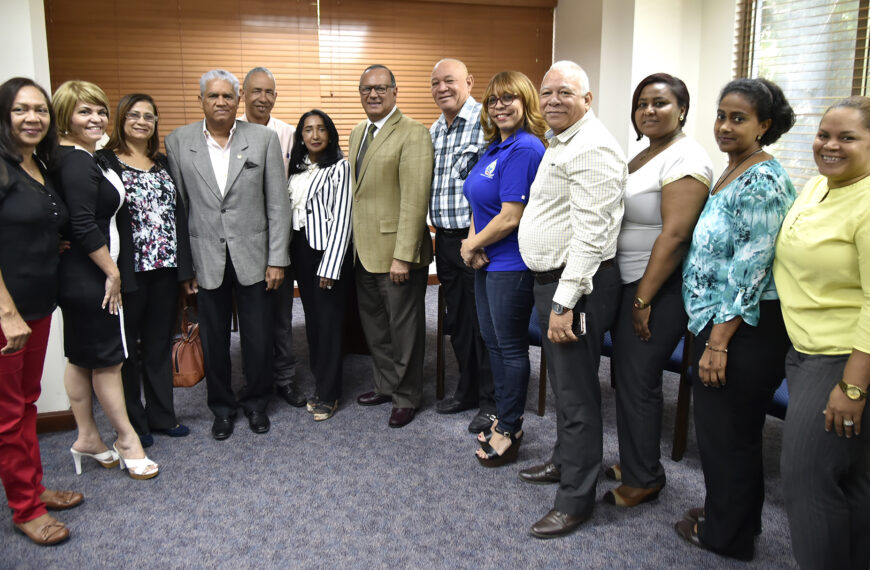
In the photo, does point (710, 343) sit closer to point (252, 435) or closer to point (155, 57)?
point (252, 435)

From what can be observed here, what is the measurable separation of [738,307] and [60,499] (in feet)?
7.55

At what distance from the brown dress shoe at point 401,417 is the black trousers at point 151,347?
967 millimetres

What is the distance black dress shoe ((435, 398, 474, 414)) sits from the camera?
3191mm

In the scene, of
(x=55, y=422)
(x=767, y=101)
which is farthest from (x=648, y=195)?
(x=55, y=422)

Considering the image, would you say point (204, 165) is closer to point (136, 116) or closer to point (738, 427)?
point (136, 116)

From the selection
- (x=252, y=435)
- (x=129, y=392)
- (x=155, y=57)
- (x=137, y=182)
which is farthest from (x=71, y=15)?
(x=252, y=435)

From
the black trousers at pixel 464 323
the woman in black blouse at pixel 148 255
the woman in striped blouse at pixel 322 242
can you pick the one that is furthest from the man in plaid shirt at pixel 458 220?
the woman in black blouse at pixel 148 255

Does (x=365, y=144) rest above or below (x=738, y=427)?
above

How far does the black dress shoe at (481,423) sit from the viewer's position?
9.75ft

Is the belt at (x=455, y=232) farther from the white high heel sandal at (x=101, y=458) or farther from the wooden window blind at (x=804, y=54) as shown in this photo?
the wooden window blind at (x=804, y=54)

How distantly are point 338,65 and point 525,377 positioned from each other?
3.44m

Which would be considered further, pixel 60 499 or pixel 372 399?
pixel 372 399

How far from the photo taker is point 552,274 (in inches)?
84.3

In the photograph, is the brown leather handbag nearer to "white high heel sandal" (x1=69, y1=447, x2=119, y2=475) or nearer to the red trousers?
"white high heel sandal" (x1=69, y1=447, x2=119, y2=475)
